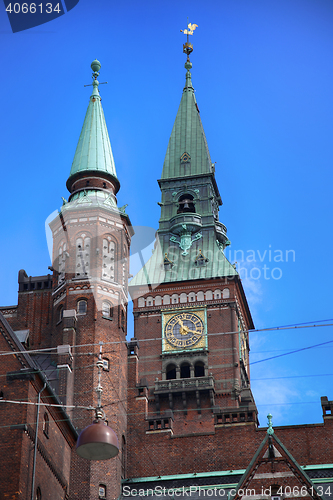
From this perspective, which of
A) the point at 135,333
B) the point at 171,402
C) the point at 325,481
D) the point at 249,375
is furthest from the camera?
the point at 249,375

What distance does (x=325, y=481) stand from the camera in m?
50.9

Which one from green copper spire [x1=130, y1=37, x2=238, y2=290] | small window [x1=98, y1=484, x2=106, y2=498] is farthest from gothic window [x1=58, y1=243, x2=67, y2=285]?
green copper spire [x1=130, y1=37, x2=238, y2=290]

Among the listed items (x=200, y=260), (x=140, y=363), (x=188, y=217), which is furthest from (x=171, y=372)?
(x=188, y=217)

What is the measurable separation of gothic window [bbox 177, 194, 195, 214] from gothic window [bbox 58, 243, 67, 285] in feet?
78.3

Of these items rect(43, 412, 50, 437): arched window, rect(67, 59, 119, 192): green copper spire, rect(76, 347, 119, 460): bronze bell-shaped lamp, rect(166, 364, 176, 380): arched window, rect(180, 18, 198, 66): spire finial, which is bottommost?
rect(76, 347, 119, 460): bronze bell-shaped lamp

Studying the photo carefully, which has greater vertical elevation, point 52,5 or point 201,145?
point 201,145

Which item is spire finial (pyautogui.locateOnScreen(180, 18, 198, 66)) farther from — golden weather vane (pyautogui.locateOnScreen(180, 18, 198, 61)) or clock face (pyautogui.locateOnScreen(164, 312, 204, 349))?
clock face (pyautogui.locateOnScreen(164, 312, 204, 349))

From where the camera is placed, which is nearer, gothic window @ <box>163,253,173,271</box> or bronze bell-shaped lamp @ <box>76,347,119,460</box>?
bronze bell-shaped lamp @ <box>76,347,119,460</box>

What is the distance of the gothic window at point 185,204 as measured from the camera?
8419 cm

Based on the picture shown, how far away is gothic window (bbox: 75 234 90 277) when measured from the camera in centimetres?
5962

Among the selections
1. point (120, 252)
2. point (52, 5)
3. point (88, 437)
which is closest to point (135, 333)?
point (120, 252)

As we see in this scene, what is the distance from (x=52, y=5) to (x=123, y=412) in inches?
1136

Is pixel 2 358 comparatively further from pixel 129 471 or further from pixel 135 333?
pixel 135 333

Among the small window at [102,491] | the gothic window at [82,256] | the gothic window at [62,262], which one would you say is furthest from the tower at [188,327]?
the small window at [102,491]
